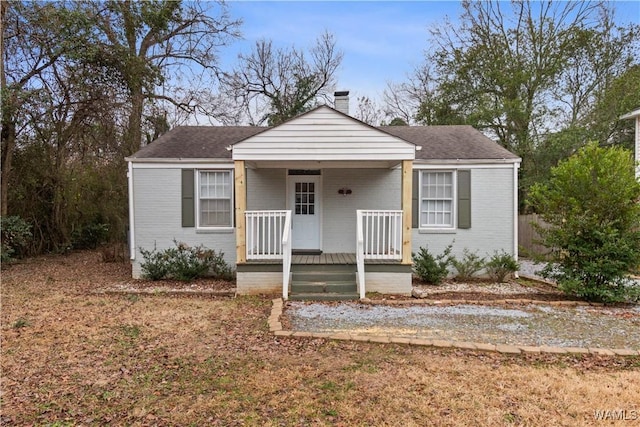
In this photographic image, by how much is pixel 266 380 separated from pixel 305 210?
20.4ft

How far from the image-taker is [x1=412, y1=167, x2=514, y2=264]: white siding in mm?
9344

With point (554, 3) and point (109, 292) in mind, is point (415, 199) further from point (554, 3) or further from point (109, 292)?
point (554, 3)

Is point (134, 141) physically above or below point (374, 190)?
above

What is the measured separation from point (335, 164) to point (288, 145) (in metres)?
1.49

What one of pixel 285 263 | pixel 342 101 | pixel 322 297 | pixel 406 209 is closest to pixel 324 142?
pixel 406 209

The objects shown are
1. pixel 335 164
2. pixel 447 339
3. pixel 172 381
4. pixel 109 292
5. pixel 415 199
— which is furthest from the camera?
pixel 415 199

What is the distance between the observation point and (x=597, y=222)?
6.69 meters

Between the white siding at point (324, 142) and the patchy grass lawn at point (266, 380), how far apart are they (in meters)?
3.41

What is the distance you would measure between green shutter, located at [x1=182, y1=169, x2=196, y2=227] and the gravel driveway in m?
3.90

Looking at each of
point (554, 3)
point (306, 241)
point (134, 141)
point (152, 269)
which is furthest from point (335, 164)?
point (554, 3)

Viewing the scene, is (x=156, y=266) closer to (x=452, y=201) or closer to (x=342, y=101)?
(x=342, y=101)

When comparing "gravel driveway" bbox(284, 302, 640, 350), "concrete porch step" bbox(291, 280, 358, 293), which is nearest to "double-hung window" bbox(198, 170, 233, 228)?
"concrete porch step" bbox(291, 280, 358, 293)

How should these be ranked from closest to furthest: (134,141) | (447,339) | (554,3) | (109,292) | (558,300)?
1. (447,339)
2. (558,300)
3. (109,292)
4. (134,141)
5. (554,3)

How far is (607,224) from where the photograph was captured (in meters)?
6.58
